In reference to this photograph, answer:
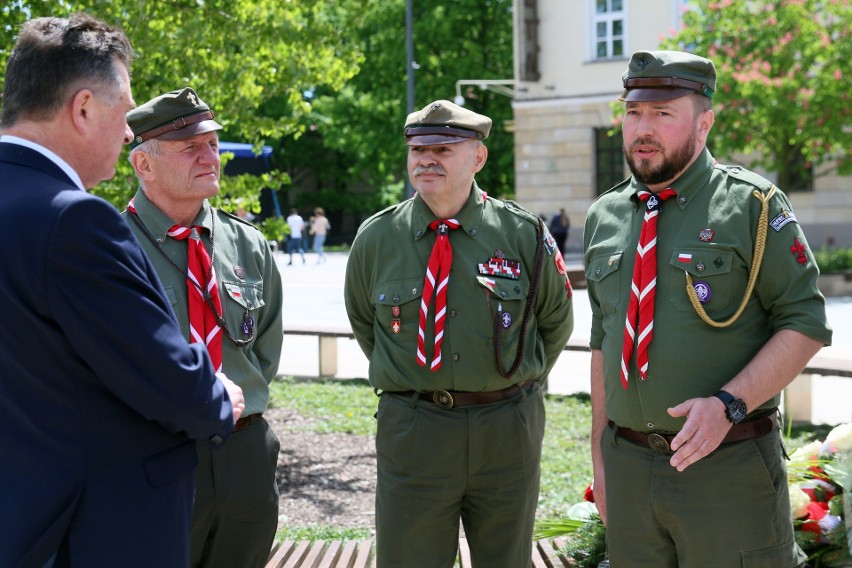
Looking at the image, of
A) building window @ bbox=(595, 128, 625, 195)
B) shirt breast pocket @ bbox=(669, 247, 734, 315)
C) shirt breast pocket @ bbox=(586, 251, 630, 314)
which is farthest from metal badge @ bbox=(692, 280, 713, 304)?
building window @ bbox=(595, 128, 625, 195)

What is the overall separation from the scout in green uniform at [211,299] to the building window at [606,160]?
29.1 metres

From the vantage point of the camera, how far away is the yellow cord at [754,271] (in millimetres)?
3131

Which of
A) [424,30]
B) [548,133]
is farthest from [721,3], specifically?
[424,30]

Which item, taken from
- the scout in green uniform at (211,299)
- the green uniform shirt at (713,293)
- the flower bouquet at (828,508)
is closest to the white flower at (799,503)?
the flower bouquet at (828,508)

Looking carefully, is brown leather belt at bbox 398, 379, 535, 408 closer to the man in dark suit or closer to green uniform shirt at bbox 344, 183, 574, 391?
green uniform shirt at bbox 344, 183, 574, 391

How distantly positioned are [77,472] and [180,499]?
28 cm

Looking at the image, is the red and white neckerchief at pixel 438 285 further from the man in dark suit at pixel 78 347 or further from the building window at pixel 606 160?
the building window at pixel 606 160

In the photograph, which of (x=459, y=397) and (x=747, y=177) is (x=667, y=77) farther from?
(x=459, y=397)

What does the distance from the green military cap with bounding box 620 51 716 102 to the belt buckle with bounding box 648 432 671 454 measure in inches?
41.8

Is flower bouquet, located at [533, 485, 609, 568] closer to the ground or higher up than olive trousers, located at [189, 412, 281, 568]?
closer to the ground

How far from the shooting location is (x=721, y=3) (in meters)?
20.7

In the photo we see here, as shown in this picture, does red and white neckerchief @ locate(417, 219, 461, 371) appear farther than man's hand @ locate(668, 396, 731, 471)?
Yes

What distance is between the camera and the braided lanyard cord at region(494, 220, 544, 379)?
3.92 m

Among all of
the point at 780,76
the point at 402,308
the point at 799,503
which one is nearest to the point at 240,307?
→ the point at 402,308
